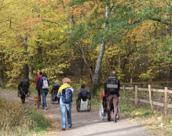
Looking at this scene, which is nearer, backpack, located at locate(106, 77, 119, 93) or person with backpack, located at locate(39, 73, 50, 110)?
backpack, located at locate(106, 77, 119, 93)

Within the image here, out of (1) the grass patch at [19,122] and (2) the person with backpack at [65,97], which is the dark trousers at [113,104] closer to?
(2) the person with backpack at [65,97]

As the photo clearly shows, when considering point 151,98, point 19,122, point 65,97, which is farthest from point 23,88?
point 19,122

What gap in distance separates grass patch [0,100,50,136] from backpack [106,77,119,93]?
9.05ft

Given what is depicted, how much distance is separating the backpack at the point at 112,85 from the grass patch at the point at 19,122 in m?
2.76

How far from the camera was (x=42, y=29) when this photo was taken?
37.9 metres

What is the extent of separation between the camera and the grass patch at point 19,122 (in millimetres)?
16844

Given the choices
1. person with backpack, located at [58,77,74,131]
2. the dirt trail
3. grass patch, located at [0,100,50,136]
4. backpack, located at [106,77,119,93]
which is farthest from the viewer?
backpack, located at [106,77,119,93]

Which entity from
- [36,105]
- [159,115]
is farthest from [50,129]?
[36,105]

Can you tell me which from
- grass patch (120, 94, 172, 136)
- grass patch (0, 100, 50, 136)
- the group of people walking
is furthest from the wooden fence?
grass patch (0, 100, 50, 136)

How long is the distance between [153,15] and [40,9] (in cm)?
1665

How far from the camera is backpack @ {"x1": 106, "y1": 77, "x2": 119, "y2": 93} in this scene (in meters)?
19.3

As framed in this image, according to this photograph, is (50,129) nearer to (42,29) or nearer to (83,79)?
(42,29)

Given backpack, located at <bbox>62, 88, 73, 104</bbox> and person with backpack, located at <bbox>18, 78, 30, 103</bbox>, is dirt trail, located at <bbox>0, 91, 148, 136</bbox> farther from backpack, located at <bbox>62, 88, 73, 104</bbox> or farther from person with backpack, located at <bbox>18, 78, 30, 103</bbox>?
person with backpack, located at <bbox>18, 78, 30, 103</bbox>

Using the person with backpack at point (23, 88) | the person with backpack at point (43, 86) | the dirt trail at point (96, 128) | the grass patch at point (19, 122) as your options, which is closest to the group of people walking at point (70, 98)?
the dirt trail at point (96, 128)
